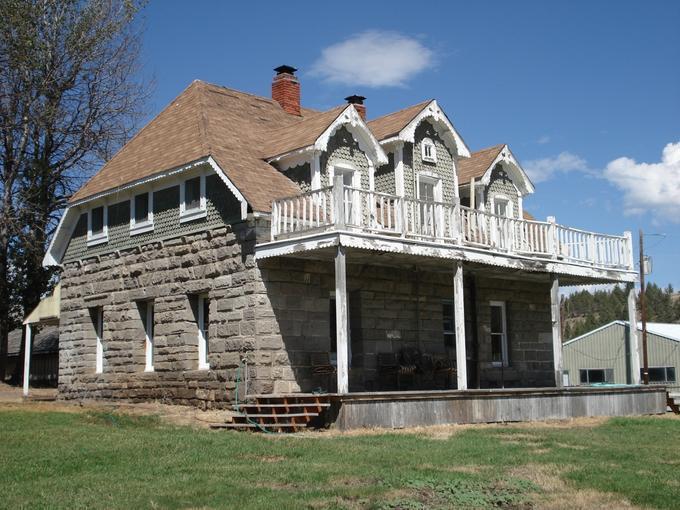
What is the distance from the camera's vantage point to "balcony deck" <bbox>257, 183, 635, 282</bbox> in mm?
16797

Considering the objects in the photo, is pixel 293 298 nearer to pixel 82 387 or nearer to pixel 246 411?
pixel 246 411

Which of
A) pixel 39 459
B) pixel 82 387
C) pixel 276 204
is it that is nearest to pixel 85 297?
pixel 82 387

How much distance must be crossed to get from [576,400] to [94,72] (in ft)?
68.4

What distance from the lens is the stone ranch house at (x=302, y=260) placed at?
1806 cm

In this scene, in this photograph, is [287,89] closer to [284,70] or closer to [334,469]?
[284,70]

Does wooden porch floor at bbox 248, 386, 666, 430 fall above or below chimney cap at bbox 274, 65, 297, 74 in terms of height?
below

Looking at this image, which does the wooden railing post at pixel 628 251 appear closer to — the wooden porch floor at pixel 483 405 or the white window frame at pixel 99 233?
the wooden porch floor at pixel 483 405

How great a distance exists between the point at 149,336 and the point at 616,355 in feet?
118

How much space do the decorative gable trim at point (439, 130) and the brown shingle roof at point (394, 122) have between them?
0.32ft

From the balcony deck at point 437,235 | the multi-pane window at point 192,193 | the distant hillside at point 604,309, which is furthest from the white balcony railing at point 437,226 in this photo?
the distant hillside at point 604,309

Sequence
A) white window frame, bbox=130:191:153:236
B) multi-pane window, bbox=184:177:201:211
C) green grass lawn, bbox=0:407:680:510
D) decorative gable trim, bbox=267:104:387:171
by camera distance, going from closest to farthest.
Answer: green grass lawn, bbox=0:407:680:510
decorative gable trim, bbox=267:104:387:171
multi-pane window, bbox=184:177:201:211
white window frame, bbox=130:191:153:236

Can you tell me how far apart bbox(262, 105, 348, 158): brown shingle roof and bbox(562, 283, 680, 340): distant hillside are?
85220mm

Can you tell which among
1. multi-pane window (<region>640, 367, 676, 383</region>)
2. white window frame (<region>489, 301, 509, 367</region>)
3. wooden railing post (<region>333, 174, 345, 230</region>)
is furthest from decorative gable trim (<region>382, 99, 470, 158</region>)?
multi-pane window (<region>640, 367, 676, 383</region>)

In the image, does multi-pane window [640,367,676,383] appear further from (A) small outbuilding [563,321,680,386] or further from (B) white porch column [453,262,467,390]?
(B) white porch column [453,262,467,390]
